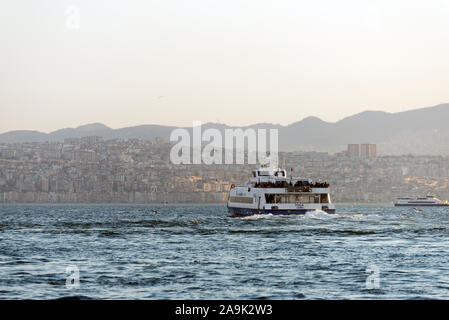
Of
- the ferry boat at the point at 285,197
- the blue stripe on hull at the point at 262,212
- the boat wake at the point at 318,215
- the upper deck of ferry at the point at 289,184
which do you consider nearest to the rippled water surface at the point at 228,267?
the boat wake at the point at 318,215

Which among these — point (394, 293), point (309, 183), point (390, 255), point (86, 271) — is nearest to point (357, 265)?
point (390, 255)

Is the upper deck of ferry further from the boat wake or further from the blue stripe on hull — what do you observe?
the boat wake

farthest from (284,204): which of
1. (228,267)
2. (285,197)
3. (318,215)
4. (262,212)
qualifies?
(228,267)

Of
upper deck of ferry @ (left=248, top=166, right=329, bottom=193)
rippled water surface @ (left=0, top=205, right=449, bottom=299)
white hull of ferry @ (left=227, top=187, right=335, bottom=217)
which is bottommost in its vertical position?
rippled water surface @ (left=0, top=205, right=449, bottom=299)

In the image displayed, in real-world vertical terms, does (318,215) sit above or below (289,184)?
below

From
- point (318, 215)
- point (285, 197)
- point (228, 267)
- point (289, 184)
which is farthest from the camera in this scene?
point (289, 184)

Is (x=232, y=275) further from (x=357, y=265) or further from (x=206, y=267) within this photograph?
(x=357, y=265)

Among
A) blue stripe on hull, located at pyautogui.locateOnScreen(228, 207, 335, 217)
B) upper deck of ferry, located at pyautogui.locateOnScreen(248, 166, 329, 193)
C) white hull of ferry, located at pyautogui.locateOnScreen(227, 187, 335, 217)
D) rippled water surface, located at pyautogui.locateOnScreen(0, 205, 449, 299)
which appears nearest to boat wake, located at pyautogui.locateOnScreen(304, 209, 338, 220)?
white hull of ferry, located at pyautogui.locateOnScreen(227, 187, 335, 217)

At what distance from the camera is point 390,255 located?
1646 inches

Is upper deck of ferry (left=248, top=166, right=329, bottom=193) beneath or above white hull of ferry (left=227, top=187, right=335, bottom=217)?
above

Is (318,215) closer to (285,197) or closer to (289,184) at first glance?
(285,197)
